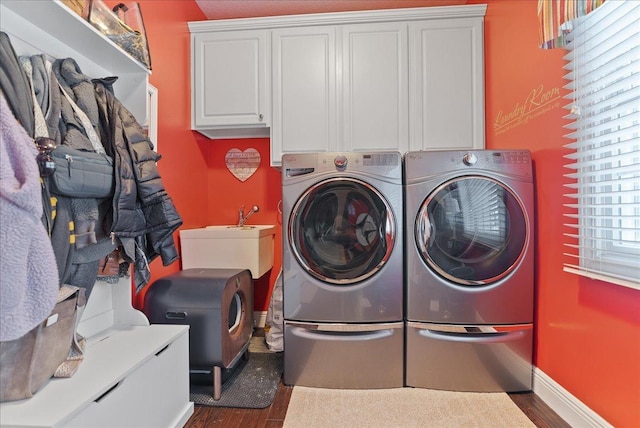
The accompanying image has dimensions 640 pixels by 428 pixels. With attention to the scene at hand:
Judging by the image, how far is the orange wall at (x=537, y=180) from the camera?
122 centimetres

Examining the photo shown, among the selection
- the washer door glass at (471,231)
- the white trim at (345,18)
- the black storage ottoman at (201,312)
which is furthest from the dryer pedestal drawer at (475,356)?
the white trim at (345,18)

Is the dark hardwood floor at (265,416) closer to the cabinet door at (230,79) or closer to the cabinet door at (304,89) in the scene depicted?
the cabinet door at (304,89)

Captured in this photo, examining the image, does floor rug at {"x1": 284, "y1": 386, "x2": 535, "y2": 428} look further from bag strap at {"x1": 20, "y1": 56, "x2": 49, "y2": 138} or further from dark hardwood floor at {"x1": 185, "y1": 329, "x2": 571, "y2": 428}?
bag strap at {"x1": 20, "y1": 56, "x2": 49, "y2": 138}

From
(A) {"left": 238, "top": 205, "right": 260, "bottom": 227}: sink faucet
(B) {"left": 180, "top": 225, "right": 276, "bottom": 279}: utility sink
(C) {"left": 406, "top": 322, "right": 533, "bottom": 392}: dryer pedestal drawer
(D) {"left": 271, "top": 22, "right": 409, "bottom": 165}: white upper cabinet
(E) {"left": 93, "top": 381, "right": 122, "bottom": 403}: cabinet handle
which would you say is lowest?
(C) {"left": 406, "top": 322, "right": 533, "bottom": 392}: dryer pedestal drawer

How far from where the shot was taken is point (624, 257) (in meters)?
1.19

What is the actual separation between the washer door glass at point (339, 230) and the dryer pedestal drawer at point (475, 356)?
0.48 m

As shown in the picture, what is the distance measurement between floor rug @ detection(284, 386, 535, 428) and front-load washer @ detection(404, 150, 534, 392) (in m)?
0.10

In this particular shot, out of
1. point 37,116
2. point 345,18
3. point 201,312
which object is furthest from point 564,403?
point 345,18

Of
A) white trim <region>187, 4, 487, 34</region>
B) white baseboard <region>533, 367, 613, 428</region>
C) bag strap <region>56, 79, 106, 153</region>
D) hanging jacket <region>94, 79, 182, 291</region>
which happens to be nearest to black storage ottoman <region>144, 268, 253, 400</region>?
hanging jacket <region>94, 79, 182, 291</region>

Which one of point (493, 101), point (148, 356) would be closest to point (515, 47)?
point (493, 101)

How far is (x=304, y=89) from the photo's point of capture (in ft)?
7.50

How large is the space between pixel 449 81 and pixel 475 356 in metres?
1.82

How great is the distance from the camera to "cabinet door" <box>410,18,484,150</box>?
220cm

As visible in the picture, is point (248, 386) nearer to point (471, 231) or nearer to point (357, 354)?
point (357, 354)
